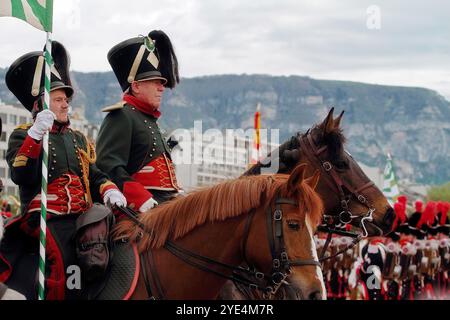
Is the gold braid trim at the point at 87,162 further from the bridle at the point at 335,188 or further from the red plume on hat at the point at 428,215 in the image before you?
the red plume on hat at the point at 428,215

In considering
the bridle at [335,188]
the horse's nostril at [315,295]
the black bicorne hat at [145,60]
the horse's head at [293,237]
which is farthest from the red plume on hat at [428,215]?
the horse's nostril at [315,295]

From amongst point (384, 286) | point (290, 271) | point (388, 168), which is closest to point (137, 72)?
point (290, 271)

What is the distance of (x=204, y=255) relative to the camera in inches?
285

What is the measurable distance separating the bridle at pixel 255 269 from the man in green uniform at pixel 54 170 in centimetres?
60

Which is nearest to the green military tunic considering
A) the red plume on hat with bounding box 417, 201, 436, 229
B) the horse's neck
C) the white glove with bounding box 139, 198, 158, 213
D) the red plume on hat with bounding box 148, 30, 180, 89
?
the white glove with bounding box 139, 198, 158, 213

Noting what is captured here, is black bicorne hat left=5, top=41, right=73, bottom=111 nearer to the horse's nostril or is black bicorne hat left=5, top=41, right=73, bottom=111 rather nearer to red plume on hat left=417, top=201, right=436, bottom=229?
the horse's nostril

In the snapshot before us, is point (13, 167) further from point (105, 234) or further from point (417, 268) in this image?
point (417, 268)

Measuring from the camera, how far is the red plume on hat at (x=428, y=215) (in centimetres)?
2153

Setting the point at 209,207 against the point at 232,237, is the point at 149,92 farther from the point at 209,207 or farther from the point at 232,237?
the point at 232,237

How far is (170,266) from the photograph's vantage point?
7344 mm

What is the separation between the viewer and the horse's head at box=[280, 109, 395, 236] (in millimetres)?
9453

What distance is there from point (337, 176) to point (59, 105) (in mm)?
2763
